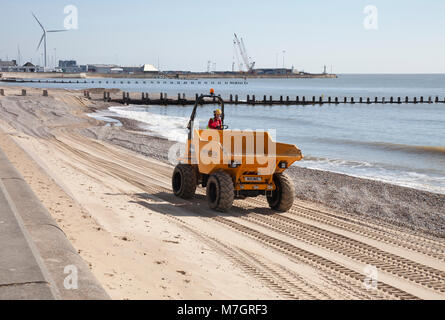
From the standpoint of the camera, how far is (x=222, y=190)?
36.3 ft

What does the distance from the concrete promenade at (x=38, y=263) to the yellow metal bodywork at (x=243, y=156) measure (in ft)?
13.7

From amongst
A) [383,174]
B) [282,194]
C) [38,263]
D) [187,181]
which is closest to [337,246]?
[282,194]

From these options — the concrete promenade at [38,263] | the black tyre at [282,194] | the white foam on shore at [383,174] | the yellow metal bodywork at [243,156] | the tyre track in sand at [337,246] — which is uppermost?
the yellow metal bodywork at [243,156]

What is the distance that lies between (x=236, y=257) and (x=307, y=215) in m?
4.03

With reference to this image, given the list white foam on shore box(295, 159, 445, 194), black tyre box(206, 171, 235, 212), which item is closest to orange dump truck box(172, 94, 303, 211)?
black tyre box(206, 171, 235, 212)

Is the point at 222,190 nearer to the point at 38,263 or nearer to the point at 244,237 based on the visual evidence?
the point at 244,237

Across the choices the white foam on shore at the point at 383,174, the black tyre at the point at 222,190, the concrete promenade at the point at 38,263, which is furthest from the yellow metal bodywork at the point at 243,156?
the white foam on shore at the point at 383,174

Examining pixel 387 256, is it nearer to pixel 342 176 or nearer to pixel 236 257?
pixel 236 257

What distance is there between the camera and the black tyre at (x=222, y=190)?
11102 millimetres

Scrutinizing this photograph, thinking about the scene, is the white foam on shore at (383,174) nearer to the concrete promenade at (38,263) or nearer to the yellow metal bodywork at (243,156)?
the yellow metal bodywork at (243,156)

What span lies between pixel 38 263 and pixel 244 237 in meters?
4.76

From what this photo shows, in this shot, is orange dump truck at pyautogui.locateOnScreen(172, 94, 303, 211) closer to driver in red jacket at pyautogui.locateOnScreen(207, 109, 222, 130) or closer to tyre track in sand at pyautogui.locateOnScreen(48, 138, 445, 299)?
driver in red jacket at pyautogui.locateOnScreen(207, 109, 222, 130)

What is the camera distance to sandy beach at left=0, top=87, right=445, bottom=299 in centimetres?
686

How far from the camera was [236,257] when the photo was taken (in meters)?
8.21
